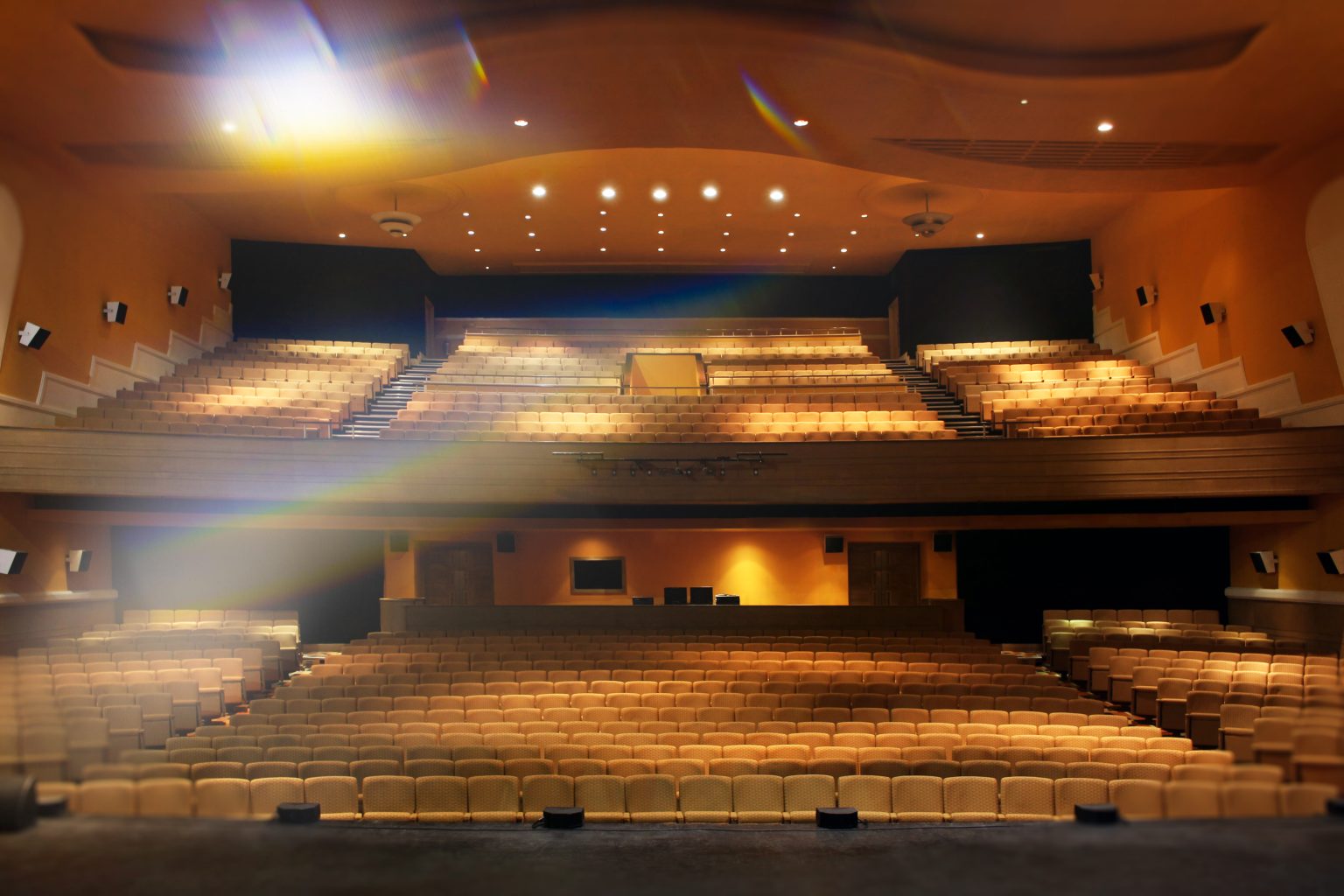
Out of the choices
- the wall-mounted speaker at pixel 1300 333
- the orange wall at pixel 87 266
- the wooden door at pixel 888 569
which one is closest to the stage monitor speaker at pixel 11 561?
the orange wall at pixel 87 266

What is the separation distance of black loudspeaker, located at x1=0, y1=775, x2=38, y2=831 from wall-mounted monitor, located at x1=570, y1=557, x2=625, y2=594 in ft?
37.8

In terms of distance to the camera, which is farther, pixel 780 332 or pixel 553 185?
pixel 780 332

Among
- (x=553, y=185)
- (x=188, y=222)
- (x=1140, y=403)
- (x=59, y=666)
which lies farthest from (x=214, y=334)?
(x=1140, y=403)

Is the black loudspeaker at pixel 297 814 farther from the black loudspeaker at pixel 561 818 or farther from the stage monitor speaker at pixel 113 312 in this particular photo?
the stage monitor speaker at pixel 113 312

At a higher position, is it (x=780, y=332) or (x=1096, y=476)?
(x=780, y=332)

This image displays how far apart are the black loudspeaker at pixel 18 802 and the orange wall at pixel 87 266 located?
32.6 ft

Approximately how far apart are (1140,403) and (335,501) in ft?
28.6

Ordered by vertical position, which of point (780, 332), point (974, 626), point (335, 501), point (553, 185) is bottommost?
point (974, 626)

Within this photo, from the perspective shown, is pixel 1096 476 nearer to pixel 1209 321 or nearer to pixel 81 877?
pixel 1209 321

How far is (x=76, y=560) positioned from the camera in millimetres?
10523

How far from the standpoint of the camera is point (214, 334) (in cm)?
1428

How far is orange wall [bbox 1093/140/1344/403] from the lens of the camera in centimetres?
992

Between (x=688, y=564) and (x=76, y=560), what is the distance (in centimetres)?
680

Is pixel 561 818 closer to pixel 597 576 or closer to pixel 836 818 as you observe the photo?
pixel 836 818
